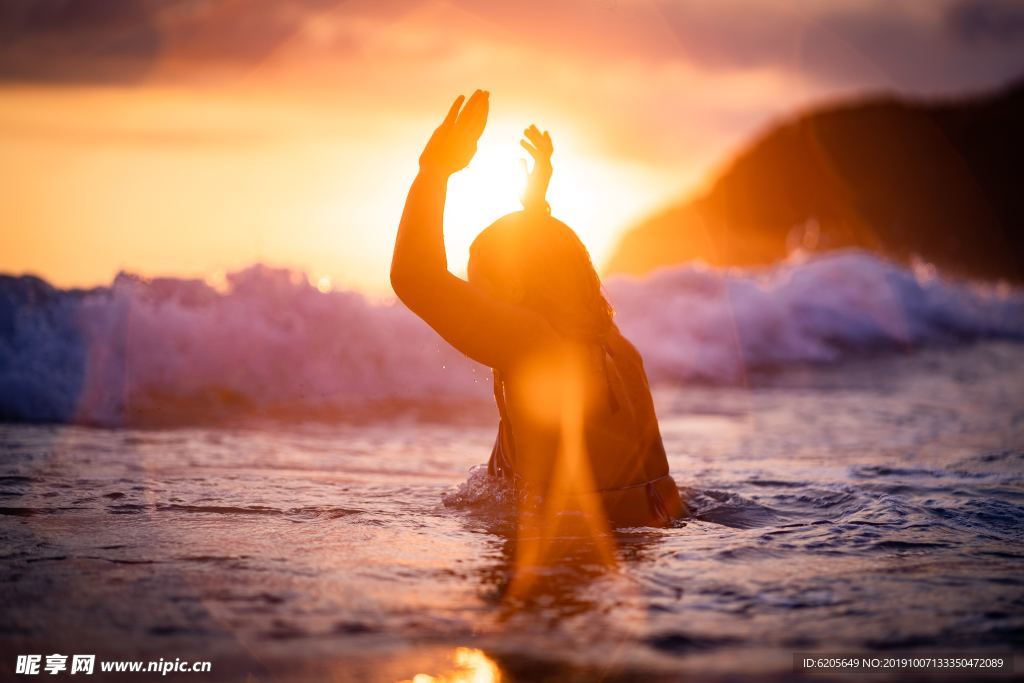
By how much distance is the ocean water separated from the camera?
8.06 ft

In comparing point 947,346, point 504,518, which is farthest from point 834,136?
point 504,518

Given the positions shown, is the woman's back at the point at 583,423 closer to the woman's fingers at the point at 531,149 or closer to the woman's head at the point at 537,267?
the woman's head at the point at 537,267

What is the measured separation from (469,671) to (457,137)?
163cm

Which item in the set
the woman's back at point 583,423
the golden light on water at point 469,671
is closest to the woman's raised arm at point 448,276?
the woman's back at point 583,423

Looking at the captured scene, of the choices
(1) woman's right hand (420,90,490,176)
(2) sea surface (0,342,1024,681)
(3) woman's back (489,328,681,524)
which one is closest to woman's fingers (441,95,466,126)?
(1) woman's right hand (420,90,490,176)

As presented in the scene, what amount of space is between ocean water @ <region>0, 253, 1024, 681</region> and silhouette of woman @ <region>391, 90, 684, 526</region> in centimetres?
22

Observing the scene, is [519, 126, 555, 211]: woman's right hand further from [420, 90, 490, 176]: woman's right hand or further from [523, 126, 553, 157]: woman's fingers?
[420, 90, 490, 176]: woman's right hand

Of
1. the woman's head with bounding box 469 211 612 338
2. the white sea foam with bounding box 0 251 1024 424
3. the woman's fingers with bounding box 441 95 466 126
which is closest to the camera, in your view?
the woman's fingers with bounding box 441 95 466 126

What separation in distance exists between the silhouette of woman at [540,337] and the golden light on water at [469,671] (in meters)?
1.05

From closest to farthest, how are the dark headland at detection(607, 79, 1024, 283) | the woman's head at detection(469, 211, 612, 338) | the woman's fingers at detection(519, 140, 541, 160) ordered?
the woman's head at detection(469, 211, 612, 338)
the woman's fingers at detection(519, 140, 541, 160)
the dark headland at detection(607, 79, 1024, 283)

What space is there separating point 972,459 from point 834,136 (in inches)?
3153

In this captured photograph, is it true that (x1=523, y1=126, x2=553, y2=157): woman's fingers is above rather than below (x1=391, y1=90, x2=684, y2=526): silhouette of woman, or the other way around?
above

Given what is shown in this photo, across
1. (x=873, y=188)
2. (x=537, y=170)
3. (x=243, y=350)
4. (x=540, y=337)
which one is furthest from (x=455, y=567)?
(x=873, y=188)

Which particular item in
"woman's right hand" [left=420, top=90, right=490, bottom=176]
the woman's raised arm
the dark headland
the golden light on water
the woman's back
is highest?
the dark headland
